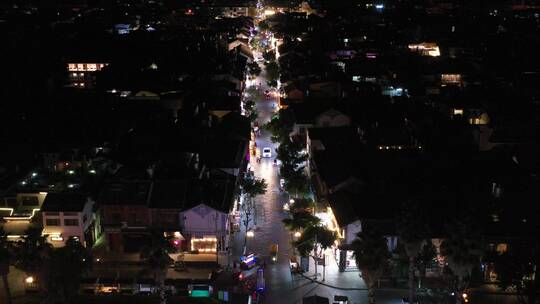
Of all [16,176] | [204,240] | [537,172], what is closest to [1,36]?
[16,176]

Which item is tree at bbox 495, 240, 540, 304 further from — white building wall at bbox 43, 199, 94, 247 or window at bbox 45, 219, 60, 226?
window at bbox 45, 219, 60, 226

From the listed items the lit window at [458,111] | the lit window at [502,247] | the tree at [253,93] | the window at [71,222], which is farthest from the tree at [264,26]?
the lit window at [502,247]

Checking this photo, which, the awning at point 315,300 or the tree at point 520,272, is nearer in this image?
the tree at point 520,272

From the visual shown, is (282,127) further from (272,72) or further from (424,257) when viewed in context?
(424,257)

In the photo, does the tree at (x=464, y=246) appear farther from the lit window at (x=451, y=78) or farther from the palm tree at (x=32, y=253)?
the lit window at (x=451, y=78)

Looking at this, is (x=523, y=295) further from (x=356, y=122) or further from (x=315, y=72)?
(x=315, y=72)

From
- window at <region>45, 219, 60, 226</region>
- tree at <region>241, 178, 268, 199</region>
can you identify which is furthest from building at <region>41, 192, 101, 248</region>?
tree at <region>241, 178, 268, 199</region>
